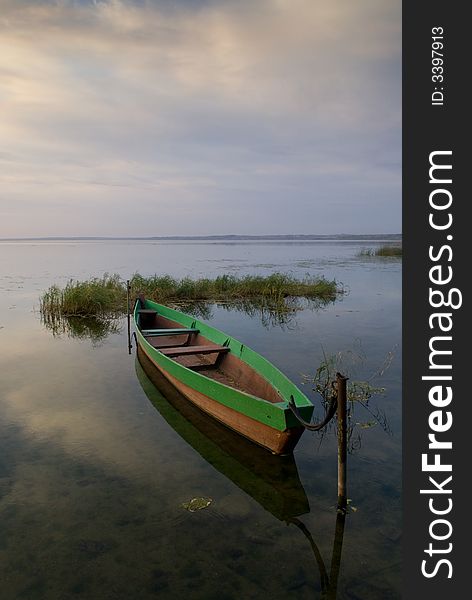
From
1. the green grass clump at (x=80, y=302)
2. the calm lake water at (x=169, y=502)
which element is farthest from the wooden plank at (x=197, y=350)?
the green grass clump at (x=80, y=302)

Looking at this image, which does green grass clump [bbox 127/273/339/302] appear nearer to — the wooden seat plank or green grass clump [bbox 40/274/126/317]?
green grass clump [bbox 40/274/126/317]

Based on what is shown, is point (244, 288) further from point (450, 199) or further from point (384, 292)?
point (450, 199)

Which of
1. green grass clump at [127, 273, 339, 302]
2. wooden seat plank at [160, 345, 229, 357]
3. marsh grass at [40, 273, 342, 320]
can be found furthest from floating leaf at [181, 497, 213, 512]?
green grass clump at [127, 273, 339, 302]

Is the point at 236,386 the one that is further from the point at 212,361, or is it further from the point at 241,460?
the point at 241,460

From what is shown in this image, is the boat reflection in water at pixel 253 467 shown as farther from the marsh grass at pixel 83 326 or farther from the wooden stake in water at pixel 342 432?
the marsh grass at pixel 83 326

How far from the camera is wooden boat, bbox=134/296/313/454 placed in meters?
6.36

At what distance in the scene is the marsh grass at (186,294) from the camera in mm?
18172

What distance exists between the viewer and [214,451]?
23.3ft

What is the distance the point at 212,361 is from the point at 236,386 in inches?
63.9

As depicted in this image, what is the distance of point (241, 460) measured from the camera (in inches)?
266

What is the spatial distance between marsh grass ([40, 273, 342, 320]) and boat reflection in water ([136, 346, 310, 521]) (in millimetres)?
9879

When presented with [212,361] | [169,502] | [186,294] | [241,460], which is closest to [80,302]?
[186,294]

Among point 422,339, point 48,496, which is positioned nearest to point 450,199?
point 422,339

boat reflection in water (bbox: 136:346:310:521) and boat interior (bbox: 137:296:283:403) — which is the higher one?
boat interior (bbox: 137:296:283:403)
